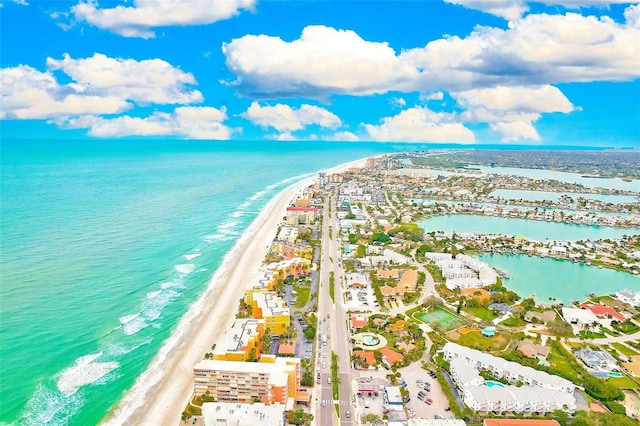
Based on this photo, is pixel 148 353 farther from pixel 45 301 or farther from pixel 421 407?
pixel 421 407

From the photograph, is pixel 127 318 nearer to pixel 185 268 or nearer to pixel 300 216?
pixel 185 268

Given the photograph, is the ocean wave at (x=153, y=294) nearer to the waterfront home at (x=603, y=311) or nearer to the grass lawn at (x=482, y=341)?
the grass lawn at (x=482, y=341)

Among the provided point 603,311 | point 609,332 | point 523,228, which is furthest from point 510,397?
point 523,228

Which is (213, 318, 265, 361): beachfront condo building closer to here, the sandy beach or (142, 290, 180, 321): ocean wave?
the sandy beach

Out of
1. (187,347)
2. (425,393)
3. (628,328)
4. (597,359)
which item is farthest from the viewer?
(628,328)

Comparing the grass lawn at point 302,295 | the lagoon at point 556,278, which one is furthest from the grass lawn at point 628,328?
the grass lawn at point 302,295

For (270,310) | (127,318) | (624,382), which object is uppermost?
(270,310)
